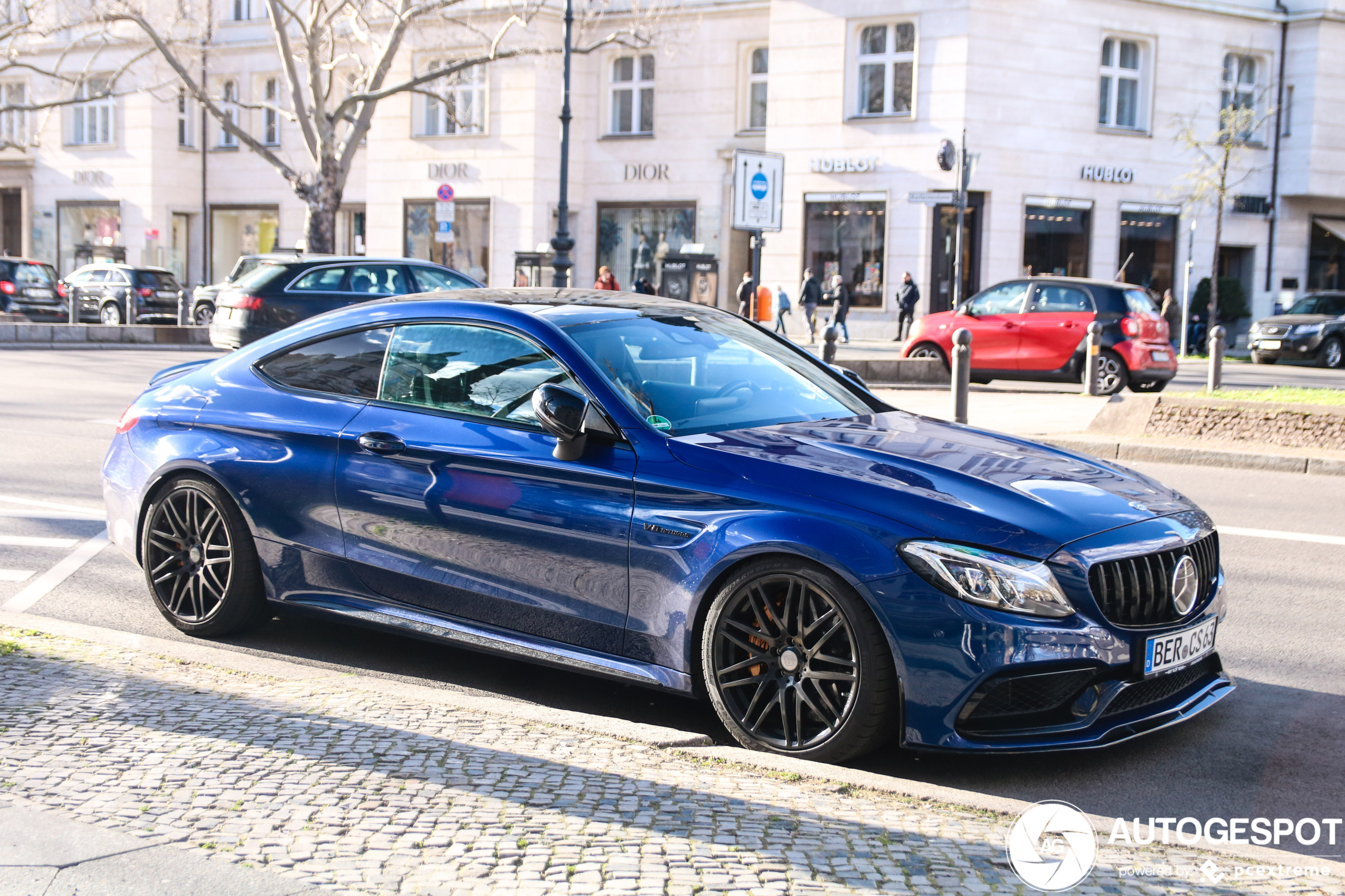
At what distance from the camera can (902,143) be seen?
31500 mm

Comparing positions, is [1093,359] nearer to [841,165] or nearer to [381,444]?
[841,165]

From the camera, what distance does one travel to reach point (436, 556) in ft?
16.4

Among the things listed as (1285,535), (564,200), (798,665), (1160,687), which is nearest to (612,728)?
(798,665)

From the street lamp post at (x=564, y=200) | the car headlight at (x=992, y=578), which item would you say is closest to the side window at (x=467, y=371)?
the car headlight at (x=992, y=578)

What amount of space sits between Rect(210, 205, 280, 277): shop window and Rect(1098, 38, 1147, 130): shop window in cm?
2755

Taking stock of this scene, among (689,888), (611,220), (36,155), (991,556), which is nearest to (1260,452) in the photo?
(991,556)

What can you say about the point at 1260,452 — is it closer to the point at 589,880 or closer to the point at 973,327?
the point at 973,327

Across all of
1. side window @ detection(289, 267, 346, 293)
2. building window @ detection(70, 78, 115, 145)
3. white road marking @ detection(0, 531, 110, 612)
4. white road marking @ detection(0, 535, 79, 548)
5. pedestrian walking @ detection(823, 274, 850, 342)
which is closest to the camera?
white road marking @ detection(0, 531, 110, 612)

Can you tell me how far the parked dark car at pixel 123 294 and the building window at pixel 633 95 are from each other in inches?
499

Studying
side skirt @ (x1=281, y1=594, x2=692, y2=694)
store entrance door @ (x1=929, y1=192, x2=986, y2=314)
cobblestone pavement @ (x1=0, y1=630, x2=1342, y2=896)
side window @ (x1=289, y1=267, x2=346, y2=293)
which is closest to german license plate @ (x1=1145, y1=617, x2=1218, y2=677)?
cobblestone pavement @ (x1=0, y1=630, x2=1342, y2=896)

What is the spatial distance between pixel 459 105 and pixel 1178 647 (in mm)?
36288

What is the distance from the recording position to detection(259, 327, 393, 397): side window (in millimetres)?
5414

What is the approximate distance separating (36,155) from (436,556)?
50.6 meters

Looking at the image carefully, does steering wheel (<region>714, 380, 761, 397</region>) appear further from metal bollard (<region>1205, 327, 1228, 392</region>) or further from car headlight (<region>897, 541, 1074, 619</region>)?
metal bollard (<region>1205, 327, 1228, 392</region>)
